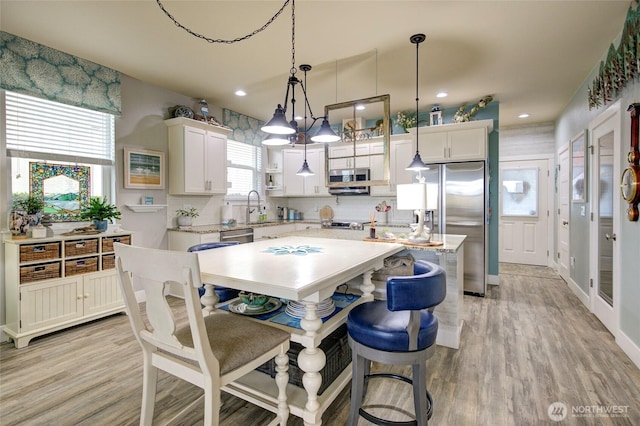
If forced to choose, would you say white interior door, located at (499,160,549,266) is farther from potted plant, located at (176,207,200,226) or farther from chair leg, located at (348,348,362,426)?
chair leg, located at (348,348,362,426)

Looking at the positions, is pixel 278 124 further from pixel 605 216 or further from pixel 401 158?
pixel 605 216

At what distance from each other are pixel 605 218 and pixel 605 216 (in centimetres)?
2

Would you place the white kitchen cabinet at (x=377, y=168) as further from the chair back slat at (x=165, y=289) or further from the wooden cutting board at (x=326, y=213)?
the chair back slat at (x=165, y=289)

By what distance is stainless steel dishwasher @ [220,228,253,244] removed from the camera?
4235mm

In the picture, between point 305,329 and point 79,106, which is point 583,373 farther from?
point 79,106

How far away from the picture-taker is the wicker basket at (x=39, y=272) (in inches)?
106

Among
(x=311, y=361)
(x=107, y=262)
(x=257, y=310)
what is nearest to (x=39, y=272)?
(x=107, y=262)

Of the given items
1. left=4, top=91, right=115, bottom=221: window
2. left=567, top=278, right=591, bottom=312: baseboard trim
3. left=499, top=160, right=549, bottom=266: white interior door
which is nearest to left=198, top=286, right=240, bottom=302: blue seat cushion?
left=4, top=91, right=115, bottom=221: window

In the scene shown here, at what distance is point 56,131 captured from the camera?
321cm

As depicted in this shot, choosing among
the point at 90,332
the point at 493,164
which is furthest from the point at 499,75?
the point at 90,332

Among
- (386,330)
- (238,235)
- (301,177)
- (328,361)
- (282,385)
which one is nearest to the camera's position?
(386,330)

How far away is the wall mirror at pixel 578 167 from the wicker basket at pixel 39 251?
223 inches

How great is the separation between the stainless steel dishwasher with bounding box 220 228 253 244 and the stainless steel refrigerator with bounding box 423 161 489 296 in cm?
262

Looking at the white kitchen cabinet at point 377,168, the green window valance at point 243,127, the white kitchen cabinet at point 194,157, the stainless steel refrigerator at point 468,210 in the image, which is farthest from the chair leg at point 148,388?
the white kitchen cabinet at point 377,168
